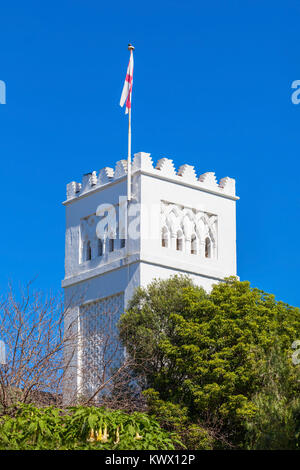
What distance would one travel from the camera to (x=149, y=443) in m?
18.6

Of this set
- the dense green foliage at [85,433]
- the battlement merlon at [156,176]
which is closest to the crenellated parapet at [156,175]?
the battlement merlon at [156,176]

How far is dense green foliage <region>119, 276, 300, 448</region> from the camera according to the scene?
3269 centimetres

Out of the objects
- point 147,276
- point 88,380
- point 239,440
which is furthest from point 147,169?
point 239,440

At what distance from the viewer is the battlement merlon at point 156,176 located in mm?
41312

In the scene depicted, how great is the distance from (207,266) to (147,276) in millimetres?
3529

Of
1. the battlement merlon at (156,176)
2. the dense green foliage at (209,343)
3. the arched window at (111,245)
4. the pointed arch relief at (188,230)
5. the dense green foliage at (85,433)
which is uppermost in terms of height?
the battlement merlon at (156,176)

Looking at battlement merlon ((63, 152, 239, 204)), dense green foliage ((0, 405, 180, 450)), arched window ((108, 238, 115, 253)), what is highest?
battlement merlon ((63, 152, 239, 204))

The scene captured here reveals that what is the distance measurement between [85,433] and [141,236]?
21720 millimetres

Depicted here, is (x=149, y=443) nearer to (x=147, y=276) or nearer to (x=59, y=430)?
(x=59, y=430)

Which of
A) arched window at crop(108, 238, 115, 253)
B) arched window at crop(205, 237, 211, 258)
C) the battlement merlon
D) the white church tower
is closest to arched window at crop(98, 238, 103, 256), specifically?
the white church tower

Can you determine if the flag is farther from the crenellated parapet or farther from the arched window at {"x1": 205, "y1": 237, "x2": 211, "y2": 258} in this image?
the arched window at {"x1": 205, "y1": 237, "x2": 211, "y2": 258}

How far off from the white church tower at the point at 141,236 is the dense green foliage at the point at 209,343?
2893mm

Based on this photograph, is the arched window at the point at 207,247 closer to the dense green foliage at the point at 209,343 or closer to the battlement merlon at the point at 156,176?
the battlement merlon at the point at 156,176

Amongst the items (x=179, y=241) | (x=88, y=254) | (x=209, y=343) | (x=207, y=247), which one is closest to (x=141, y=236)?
(x=179, y=241)
